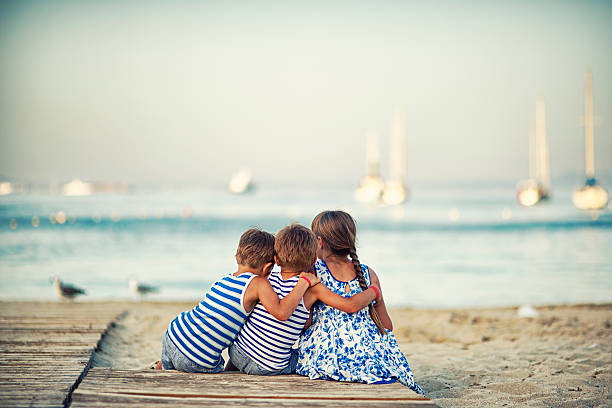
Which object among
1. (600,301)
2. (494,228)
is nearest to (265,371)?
(600,301)

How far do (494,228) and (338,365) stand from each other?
28.4 m

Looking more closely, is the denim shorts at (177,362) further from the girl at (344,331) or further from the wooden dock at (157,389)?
the girl at (344,331)

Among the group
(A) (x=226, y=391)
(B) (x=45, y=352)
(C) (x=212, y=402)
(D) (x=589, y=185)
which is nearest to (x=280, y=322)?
(A) (x=226, y=391)

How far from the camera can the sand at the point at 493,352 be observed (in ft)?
13.1

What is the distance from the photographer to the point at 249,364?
3361 mm

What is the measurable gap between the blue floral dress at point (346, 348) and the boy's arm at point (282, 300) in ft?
0.98

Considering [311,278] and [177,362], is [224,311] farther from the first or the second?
[311,278]

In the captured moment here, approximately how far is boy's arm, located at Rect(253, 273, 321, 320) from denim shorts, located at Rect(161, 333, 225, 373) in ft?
1.64

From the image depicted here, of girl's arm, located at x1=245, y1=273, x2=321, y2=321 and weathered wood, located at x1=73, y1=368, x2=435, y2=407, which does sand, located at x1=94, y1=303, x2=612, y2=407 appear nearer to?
weathered wood, located at x1=73, y1=368, x2=435, y2=407

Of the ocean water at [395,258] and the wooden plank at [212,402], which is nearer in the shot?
the wooden plank at [212,402]

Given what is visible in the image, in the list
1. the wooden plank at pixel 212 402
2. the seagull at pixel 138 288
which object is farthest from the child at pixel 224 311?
the seagull at pixel 138 288

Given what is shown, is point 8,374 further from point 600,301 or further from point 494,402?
point 600,301

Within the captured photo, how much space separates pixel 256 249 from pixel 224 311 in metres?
0.39

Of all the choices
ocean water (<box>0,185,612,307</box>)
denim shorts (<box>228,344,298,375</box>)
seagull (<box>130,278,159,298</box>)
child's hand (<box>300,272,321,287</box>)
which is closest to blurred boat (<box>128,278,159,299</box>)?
seagull (<box>130,278,159,298</box>)
